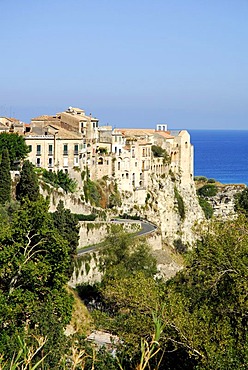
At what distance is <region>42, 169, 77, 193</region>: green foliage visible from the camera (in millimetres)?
44281

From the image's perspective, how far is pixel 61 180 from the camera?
4531 centimetres

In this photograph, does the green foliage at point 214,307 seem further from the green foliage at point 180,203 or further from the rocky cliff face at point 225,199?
the rocky cliff face at point 225,199

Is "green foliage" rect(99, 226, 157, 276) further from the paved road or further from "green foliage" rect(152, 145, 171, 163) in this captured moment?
"green foliage" rect(152, 145, 171, 163)

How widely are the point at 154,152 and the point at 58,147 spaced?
15.5 m

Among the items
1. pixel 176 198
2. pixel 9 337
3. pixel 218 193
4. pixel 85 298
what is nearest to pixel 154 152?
pixel 176 198

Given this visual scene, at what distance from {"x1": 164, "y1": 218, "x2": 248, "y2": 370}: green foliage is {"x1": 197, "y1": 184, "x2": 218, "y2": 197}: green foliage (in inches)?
2553

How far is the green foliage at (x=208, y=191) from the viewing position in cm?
8488

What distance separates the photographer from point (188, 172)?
66312mm

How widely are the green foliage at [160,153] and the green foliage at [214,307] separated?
135 ft

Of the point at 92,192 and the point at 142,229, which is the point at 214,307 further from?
the point at 92,192

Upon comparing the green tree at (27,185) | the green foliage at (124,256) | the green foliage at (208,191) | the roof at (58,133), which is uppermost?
the roof at (58,133)

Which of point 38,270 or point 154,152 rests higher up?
point 154,152

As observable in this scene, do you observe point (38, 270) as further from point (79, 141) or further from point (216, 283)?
point (79, 141)

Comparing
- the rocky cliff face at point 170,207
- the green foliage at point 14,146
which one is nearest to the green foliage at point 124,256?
the green foliage at point 14,146
